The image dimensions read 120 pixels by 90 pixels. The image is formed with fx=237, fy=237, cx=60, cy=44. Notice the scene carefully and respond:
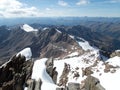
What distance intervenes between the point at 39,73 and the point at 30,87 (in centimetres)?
907

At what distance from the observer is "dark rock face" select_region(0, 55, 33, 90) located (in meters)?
48.2

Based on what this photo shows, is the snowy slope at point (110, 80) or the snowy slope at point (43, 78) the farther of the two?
the snowy slope at point (43, 78)

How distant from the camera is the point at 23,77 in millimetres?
52188

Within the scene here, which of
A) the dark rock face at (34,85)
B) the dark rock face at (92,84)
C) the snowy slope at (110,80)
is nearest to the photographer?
the snowy slope at (110,80)

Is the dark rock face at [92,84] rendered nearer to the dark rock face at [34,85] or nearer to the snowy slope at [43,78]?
the snowy slope at [43,78]

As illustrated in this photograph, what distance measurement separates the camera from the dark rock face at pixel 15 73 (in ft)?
158

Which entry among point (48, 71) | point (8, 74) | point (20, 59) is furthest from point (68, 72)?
point (8, 74)

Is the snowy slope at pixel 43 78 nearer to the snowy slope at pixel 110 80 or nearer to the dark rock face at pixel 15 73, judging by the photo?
the dark rock face at pixel 15 73

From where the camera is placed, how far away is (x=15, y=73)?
54.5 meters

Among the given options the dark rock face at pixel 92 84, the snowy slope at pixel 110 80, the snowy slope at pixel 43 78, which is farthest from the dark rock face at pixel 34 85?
the snowy slope at pixel 110 80

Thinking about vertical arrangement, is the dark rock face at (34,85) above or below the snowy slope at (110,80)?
below

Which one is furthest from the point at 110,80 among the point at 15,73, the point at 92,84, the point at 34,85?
the point at 15,73

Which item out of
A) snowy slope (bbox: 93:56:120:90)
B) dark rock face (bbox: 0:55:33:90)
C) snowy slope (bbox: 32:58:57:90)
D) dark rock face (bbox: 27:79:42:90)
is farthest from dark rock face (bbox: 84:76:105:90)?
dark rock face (bbox: 0:55:33:90)

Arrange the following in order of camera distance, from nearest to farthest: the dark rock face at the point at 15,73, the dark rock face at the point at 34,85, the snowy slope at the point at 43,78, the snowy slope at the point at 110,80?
the snowy slope at the point at 110,80 → the snowy slope at the point at 43,78 → the dark rock face at the point at 34,85 → the dark rock face at the point at 15,73
